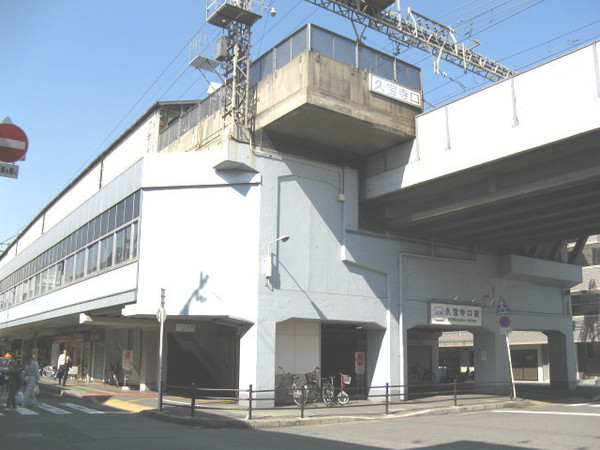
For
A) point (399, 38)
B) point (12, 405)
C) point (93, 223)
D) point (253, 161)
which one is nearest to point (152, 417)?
point (12, 405)

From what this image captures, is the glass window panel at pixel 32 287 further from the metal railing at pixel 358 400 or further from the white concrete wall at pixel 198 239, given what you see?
the white concrete wall at pixel 198 239

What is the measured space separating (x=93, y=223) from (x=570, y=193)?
2026cm

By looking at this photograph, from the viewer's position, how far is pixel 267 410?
58.3 ft

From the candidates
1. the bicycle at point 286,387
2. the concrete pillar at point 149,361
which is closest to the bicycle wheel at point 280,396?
the bicycle at point 286,387

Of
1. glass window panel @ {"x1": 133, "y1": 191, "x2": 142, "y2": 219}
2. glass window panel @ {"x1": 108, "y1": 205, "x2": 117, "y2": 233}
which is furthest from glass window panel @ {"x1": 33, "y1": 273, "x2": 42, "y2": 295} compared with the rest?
glass window panel @ {"x1": 133, "y1": 191, "x2": 142, "y2": 219}

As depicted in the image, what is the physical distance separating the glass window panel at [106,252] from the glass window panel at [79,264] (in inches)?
119

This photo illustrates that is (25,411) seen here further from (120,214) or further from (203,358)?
(203,358)

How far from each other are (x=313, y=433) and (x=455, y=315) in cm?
1226

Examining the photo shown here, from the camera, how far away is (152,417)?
1620 cm

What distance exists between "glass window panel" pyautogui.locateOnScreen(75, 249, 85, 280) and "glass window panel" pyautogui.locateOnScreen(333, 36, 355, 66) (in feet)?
52.5

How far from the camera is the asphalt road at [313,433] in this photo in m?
11.3

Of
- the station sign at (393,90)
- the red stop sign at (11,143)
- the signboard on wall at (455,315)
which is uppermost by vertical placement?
the station sign at (393,90)

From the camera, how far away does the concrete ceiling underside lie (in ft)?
55.4

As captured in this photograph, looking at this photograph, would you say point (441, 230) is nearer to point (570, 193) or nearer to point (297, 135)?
point (570, 193)
